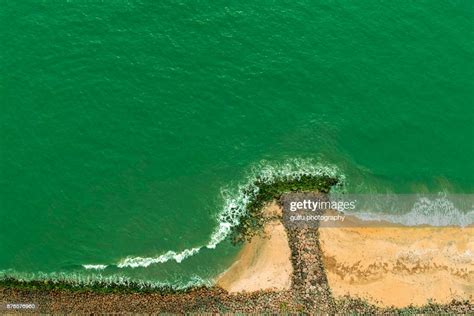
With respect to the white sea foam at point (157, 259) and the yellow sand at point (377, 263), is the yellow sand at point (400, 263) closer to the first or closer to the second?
the yellow sand at point (377, 263)

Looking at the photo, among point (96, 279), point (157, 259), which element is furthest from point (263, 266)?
point (96, 279)

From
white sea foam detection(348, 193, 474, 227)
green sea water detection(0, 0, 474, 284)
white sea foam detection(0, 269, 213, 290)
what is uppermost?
green sea water detection(0, 0, 474, 284)

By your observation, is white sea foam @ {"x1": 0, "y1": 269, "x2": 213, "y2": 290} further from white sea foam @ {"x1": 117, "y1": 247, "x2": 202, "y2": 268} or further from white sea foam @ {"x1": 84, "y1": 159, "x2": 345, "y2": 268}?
white sea foam @ {"x1": 84, "y1": 159, "x2": 345, "y2": 268}

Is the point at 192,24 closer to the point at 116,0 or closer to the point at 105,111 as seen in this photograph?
the point at 116,0

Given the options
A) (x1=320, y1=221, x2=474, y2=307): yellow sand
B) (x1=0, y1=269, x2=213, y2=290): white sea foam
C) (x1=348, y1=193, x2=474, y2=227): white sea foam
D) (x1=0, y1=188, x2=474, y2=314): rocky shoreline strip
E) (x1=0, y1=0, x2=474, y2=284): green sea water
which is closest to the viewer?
(x1=0, y1=188, x2=474, y2=314): rocky shoreline strip

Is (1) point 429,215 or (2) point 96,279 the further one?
(1) point 429,215

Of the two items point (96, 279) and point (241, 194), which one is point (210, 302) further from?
point (241, 194)

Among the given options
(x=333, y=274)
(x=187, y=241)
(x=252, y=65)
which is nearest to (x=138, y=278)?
(x=187, y=241)

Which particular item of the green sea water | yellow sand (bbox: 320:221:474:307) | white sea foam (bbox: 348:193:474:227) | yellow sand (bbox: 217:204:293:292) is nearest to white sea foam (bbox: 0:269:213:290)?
the green sea water
